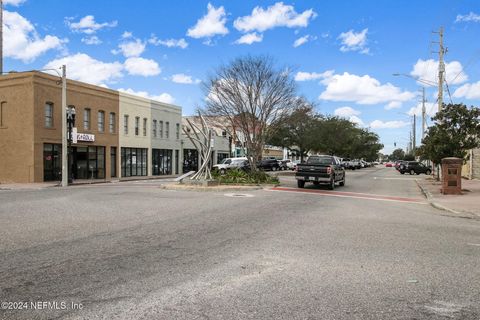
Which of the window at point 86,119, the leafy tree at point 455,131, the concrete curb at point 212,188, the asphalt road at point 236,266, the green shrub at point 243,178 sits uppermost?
the window at point 86,119

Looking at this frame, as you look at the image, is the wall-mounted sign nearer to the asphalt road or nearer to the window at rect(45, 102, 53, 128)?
the window at rect(45, 102, 53, 128)

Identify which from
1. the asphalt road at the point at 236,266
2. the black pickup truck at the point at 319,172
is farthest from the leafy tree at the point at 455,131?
the asphalt road at the point at 236,266

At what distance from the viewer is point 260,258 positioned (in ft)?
23.7

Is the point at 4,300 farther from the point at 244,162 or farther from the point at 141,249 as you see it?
the point at 244,162

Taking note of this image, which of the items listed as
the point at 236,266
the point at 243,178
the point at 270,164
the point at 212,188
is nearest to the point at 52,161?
the point at 243,178

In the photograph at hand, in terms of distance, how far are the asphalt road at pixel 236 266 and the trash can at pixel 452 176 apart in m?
8.91

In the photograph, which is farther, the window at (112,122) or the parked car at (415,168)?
the parked car at (415,168)

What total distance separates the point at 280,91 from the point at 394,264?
931 inches

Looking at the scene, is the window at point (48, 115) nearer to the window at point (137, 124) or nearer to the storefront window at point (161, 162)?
the window at point (137, 124)

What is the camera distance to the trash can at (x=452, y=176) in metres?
20.6

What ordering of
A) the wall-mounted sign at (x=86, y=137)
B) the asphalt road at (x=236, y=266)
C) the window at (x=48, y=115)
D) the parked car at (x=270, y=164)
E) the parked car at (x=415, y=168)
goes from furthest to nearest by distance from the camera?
the parked car at (x=270, y=164) → the parked car at (x=415, y=168) → the wall-mounted sign at (x=86, y=137) → the window at (x=48, y=115) → the asphalt road at (x=236, y=266)

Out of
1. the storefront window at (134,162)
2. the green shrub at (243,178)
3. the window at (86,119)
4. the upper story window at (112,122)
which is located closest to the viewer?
the green shrub at (243,178)

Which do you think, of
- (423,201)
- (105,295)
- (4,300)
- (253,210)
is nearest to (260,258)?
(105,295)

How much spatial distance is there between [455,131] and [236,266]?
21.1 m
